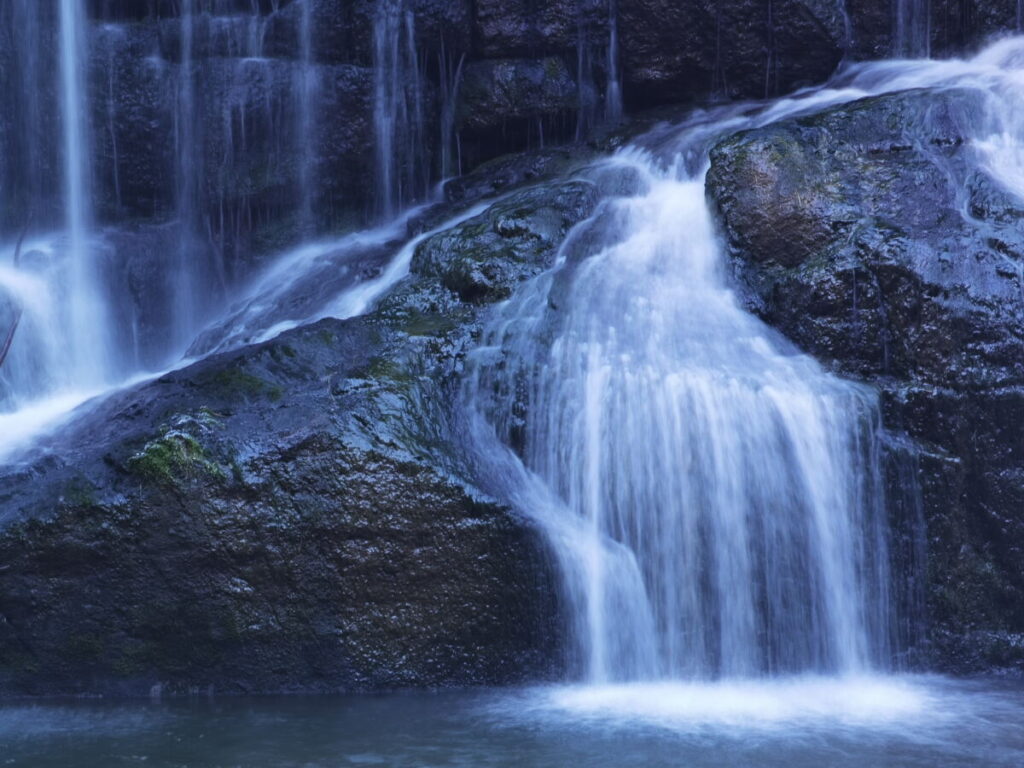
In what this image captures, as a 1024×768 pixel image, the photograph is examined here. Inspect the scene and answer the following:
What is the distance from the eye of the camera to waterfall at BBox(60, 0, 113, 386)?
1091 cm

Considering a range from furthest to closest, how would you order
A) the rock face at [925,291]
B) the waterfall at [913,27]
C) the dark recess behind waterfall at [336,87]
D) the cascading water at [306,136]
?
the cascading water at [306,136] → the dark recess behind waterfall at [336,87] → the waterfall at [913,27] → the rock face at [925,291]

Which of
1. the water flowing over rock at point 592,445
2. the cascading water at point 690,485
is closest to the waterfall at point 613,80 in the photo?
the water flowing over rock at point 592,445

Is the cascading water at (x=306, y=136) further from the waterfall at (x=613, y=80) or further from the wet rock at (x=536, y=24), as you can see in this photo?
the waterfall at (x=613, y=80)

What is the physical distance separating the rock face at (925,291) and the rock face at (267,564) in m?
2.72

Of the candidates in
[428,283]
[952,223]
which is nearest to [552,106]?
[428,283]

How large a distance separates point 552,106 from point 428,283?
4870 millimetres

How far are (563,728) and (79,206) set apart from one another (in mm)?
9747

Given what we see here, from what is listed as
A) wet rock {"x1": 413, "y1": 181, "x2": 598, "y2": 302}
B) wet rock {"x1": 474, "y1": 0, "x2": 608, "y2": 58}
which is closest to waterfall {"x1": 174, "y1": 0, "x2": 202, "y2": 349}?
wet rock {"x1": 474, "y1": 0, "x2": 608, "y2": 58}

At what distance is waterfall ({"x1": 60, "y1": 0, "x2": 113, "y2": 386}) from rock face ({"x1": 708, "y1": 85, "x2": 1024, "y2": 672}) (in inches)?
275

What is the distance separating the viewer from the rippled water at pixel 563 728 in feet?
14.9

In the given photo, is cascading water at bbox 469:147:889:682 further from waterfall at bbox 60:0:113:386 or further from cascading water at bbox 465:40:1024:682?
waterfall at bbox 60:0:113:386

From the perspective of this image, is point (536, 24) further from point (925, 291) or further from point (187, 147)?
point (925, 291)

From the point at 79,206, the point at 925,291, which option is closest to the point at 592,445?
the point at 925,291

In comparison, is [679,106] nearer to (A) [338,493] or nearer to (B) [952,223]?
(B) [952,223]
